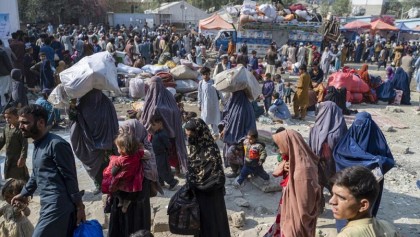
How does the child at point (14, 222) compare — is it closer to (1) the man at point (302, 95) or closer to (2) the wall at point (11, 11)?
(1) the man at point (302, 95)

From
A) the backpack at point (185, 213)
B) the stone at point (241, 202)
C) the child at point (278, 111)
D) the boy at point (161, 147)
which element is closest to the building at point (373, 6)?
the child at point (278, 111)

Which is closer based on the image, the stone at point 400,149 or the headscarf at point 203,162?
the headscarf at point 203,162

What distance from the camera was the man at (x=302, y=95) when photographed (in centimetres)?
894

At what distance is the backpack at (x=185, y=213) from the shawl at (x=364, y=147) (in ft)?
5.39

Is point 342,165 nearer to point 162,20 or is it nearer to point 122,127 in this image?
point 122,127

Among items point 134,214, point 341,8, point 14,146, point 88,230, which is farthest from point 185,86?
point 341,8

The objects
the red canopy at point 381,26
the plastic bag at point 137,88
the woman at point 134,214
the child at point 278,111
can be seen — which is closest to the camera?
the woman at point 134,214

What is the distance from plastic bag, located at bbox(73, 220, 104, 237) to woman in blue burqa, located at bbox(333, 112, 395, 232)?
2319 mm

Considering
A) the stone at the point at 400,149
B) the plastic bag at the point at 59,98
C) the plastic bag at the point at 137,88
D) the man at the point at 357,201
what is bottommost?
the stone at the point at 400,149

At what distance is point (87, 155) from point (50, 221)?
6.49ft

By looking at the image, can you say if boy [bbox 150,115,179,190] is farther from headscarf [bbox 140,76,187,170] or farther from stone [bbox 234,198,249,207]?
stone [bbox 234,198,249,207]

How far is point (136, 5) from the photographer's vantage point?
41562 millimetres

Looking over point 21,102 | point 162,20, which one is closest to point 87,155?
point 21,102

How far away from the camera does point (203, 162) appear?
3270 millimetres
